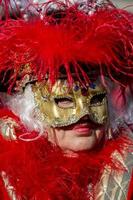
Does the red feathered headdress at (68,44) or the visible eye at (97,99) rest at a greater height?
the red feathered headdress at (68,44)

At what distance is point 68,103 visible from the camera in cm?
202

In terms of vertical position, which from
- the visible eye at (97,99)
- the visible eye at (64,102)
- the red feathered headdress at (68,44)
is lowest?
the visible eye at (97,99)

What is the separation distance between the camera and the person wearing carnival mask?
1964 mm

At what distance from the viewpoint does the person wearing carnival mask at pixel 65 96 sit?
77.3 inches

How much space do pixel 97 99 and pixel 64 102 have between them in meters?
0.12

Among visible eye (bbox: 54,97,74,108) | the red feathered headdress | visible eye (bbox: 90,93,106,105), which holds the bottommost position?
visible eye (bbox: 90,93,106,105)

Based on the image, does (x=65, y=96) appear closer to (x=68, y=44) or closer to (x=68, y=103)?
(x=68, y=103)

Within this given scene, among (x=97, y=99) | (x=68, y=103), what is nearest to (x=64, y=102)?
(x=68, y=103)

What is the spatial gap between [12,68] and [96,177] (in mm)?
459

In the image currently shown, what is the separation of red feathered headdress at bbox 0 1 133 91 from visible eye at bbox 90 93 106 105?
57 millimetres

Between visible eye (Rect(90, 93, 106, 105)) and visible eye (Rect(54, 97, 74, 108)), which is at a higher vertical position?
visible eye (Rect(54, 97, 74, 108))

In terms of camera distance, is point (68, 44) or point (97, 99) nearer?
point (68, 44)

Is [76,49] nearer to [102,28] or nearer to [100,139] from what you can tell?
[102,28]

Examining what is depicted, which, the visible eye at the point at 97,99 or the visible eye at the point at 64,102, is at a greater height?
the visible eye at the point at 64,102
